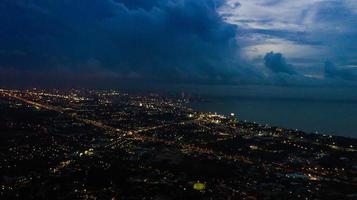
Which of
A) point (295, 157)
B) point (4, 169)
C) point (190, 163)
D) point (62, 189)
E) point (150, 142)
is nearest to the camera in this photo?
point (62, 189)

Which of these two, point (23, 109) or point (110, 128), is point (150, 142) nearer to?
point (110, 128)

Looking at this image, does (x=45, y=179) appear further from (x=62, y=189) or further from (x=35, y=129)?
(x=35, y=129)

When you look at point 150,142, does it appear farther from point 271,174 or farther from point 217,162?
point 271,174

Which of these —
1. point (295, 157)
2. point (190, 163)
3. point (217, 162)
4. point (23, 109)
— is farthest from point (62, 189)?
point (23, 109)

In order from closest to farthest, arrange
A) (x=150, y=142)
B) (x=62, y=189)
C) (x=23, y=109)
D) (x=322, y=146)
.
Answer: (x=62, y=189) → (x=150, y=142) → (x=322, y=146) → (x=23, y=109)

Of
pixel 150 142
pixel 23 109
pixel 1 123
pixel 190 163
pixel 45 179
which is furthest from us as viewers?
pixel 23 109

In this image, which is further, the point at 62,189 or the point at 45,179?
the point at 45,179

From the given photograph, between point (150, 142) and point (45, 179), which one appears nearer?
point (45, 179)

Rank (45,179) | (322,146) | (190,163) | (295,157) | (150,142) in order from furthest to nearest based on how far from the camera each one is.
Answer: (322,146) → (150,142) → (295,157) → (190,163) → (45,179)

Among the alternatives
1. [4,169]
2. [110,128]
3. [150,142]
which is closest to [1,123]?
[110,128]
